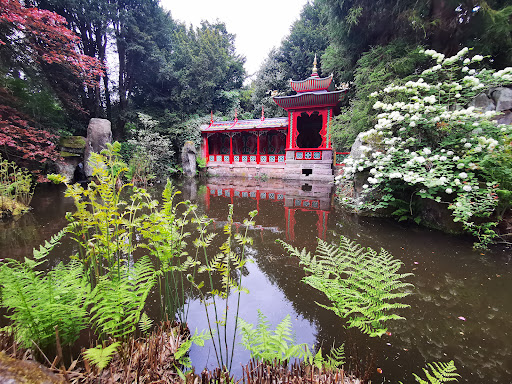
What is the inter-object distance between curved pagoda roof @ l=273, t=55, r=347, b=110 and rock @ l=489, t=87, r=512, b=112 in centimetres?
617

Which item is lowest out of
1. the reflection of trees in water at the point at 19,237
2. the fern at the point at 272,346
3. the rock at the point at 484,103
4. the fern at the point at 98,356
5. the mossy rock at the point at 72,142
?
the reflection of trees in water at the point at 19,237

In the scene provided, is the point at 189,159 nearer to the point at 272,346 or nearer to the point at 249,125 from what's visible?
the point at 249,125

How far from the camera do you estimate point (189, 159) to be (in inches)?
536

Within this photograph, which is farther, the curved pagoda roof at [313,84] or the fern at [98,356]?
the curved pagoda roof at [313,84]

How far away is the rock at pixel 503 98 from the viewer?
480cm

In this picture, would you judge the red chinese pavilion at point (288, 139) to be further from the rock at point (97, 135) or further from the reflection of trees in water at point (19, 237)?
the reflection of trees in water at point (19, 237)

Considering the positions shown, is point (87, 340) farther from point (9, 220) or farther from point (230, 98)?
point (230, 98)

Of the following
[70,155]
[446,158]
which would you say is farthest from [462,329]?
[70,155]

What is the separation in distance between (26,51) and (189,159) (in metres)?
7.43

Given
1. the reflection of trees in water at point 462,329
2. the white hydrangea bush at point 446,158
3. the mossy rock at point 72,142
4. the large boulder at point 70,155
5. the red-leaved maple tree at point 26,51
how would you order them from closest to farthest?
the reflection of trees in water at point 462,329
the white hydrangea bush at point 446,158
the red-leaved maple tree at point 26,51
the large boulder at point 70,155
the mossy rock at point 72,142

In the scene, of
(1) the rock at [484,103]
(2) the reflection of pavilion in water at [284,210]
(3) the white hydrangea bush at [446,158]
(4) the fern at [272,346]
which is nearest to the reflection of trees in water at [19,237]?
(2) the reflection of pavilion in water at [284,210]

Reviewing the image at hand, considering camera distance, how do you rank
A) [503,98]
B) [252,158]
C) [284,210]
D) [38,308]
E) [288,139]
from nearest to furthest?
1. [38,308]
2. [503,98]
3. [284,210]
4. [288,139]
5. [252,158]

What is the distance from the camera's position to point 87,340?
1.53 m

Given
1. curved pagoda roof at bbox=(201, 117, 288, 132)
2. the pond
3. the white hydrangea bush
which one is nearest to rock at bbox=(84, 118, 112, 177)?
curved pagoda roof at bbox=(201, 117, 288, 132)
